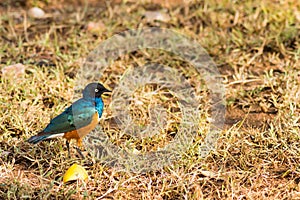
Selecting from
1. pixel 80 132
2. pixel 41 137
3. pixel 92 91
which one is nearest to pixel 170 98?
pixel 92 91

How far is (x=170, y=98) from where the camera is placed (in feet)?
14.6

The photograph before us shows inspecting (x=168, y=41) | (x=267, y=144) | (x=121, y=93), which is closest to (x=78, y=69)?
(x=121, y=93)

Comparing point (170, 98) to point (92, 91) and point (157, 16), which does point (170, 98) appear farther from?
point (157, 16)

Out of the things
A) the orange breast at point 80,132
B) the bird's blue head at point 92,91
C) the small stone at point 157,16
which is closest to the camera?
the orange breast at point 80,132

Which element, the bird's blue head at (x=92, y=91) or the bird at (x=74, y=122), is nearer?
the bird at (x=74, y=122)

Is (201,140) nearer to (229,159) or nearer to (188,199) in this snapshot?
(229,159)

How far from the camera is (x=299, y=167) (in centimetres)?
351

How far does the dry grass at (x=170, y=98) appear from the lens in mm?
3385

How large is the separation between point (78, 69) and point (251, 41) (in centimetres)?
155

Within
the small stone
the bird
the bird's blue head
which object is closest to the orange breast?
the bird

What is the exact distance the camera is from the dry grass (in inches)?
133

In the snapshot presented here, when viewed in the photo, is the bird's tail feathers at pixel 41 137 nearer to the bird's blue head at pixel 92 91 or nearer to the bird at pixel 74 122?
the bird at pixel 74 122

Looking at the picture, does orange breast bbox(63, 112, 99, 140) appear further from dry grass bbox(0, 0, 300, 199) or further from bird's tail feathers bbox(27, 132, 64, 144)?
dry grass bbox(0, 0, 300, 199)

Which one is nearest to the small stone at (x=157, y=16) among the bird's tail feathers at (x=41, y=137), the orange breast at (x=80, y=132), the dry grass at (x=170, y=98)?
the dry grass at (x=170, y=98)
